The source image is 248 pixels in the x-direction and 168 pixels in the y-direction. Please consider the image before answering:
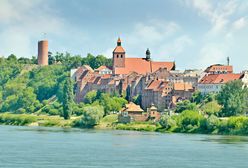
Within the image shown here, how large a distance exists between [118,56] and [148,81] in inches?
809

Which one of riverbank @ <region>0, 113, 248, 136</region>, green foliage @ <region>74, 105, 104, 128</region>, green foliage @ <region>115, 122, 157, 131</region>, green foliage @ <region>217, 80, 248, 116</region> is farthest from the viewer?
green foliage @ <region>74, 105, 104, 128</region>

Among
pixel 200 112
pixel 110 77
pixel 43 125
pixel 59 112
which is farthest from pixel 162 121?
pixel 110 77

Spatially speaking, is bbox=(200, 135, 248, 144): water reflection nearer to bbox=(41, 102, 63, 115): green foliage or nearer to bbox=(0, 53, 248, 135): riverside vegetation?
bbox=(0, 53, 248, 135): riverside vegetation

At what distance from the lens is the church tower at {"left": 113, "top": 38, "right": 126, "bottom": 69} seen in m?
171

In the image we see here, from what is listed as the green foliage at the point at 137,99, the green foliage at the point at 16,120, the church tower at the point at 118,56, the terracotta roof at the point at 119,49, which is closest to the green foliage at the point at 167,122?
the green foliage at the point at 137,99

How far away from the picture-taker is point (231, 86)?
412 feet

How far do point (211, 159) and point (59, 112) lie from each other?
7944 centimetres

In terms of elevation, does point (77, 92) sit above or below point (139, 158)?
above

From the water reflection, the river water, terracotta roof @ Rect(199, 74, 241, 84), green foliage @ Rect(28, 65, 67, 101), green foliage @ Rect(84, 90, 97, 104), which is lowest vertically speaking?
the river water

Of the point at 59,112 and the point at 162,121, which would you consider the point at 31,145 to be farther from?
the point at 59,112

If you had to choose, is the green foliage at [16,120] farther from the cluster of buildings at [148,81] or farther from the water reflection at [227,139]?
the water reflection at [227,139]

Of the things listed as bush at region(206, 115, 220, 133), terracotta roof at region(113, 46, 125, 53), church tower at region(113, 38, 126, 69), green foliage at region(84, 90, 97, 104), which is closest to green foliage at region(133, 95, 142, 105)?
green foliage at region(84, 90, 97, 104)

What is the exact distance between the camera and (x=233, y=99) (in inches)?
4857

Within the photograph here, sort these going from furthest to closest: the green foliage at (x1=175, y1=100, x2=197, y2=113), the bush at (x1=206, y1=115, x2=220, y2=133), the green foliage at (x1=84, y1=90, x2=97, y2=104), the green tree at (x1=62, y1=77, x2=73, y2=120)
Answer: the green foliage at (x1=84, y1=90, x2=97, y2=104) → the green tree at (x1=62, y1=77, x2=73, y2=120) → the green foliage at (x1=175, y1=100, x2=197, y2=113) → the bush at (x1=206, y1=115, x2=220, y2=133)
